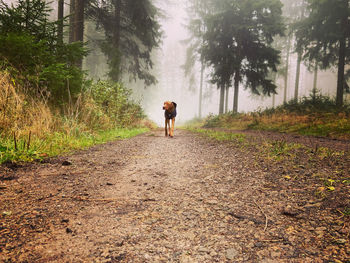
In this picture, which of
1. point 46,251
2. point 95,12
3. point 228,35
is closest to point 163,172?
point 46,251

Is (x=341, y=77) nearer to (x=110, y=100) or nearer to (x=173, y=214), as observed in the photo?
(x=110, y=100)

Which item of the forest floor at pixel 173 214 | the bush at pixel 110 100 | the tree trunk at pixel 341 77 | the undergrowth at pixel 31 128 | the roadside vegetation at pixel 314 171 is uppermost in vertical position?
the tree trunk at pixel 341 77

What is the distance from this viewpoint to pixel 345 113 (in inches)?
339

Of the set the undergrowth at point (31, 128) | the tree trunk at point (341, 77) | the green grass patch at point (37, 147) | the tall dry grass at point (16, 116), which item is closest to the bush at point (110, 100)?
the undergrowth at point (31, 128)

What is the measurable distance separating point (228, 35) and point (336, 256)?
17.1 metres

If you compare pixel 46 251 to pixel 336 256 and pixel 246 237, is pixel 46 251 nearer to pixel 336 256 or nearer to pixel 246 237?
pixel 246 237

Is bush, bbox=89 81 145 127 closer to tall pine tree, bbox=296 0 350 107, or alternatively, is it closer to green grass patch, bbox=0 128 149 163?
green grass patch, bbox=0 128 149 163

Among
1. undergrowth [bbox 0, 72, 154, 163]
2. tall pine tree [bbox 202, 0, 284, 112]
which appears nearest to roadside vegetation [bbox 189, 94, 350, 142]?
tall pine tree [bbox 202, 0, 284, 112]

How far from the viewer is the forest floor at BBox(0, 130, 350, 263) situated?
1143 millimetres

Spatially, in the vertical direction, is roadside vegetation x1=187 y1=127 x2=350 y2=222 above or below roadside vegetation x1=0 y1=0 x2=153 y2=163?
below

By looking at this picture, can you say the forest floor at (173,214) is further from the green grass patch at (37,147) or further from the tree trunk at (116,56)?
the tree trunk at (116,56)

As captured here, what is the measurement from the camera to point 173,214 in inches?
62.7

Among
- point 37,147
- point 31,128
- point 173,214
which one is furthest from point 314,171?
point 31,128

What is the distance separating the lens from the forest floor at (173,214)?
114 cm
